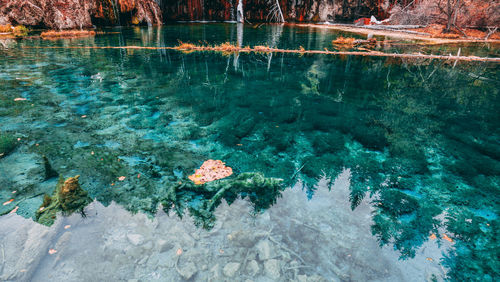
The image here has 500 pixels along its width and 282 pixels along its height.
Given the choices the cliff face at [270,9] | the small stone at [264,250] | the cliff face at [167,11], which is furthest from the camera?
the cliff face at [270,9]

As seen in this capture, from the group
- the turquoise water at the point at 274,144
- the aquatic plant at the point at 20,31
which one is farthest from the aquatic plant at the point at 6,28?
the turquoise water at the point at 274,144

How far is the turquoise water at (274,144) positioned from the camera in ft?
9.84

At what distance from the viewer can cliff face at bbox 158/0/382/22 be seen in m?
32.7

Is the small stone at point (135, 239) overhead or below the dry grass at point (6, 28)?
below

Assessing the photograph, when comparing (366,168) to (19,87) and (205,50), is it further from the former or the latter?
(205,50)

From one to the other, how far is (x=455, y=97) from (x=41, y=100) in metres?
10.6

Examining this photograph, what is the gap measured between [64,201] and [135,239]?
1.06 meters

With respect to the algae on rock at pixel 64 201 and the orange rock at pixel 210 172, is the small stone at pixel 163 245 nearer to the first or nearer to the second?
the orange rock at pixel 210 172

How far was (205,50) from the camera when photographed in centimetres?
1332

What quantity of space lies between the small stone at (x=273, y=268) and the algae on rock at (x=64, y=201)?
7.22 ft

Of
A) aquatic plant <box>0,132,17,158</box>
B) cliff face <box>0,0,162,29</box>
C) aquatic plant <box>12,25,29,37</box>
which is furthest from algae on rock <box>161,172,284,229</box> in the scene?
cliff face <box>0,0,162,29</box>

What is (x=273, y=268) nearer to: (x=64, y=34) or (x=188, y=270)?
(x=188, y=270)

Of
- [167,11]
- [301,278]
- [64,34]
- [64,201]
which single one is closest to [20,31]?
[64,34]

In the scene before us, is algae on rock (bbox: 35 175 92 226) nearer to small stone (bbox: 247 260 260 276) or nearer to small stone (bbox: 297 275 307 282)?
small stone (bbox: 247 260 260 276)
